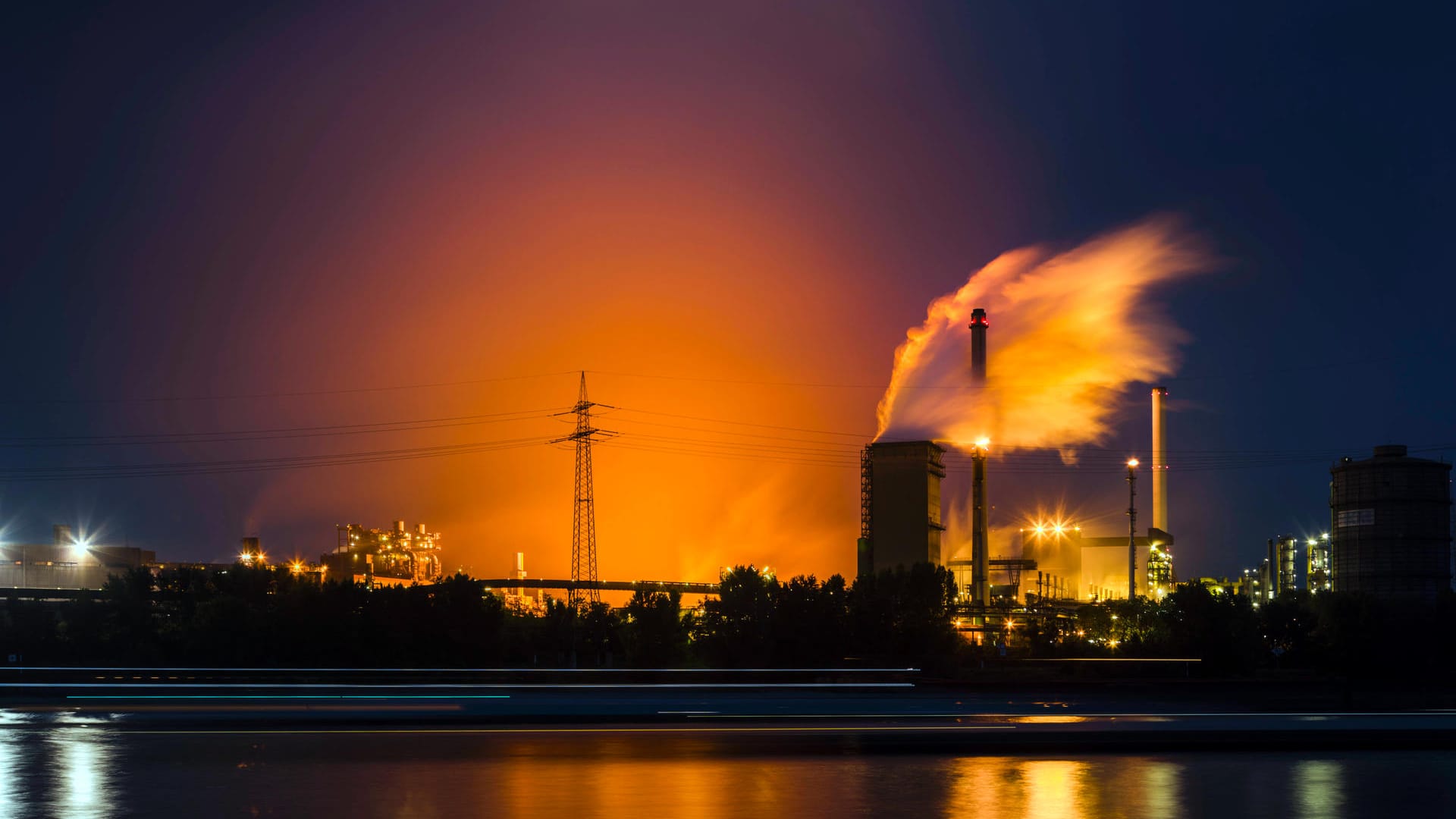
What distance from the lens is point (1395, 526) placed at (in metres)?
108

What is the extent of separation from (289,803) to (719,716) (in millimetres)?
13743

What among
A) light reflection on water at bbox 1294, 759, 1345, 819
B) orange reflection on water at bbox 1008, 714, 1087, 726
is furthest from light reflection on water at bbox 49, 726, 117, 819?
orange reflection on water at bbox 1008, 714, 1087, 726

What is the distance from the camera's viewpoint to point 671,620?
217 feet

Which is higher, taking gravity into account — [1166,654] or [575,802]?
[575,802]

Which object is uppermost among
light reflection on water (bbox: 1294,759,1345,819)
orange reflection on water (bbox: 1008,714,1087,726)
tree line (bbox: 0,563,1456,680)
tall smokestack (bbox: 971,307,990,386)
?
tall smokestack (bbox: 971,307,990,386)

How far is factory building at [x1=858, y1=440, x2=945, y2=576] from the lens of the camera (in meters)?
120

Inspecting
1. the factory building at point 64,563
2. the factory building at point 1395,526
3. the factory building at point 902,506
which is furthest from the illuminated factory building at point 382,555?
the factory building at point 1395,526

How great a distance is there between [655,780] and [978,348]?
4171 inches

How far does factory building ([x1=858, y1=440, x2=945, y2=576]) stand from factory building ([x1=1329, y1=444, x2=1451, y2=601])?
3662 cm

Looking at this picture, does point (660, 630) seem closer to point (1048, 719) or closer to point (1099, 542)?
point (1048, 719)

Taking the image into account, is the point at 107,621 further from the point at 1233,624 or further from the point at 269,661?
the point at 1233,624

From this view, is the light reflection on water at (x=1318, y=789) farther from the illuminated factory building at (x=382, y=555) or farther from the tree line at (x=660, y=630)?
the illuminated factory building at (x=382, y=555)

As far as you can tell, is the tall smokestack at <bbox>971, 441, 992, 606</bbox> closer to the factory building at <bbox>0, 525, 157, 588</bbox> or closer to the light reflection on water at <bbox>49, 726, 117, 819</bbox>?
the factory building at <bbox>0, 525, 157, 588</bbox>

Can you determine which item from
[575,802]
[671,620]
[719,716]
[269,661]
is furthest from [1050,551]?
[575,802]
